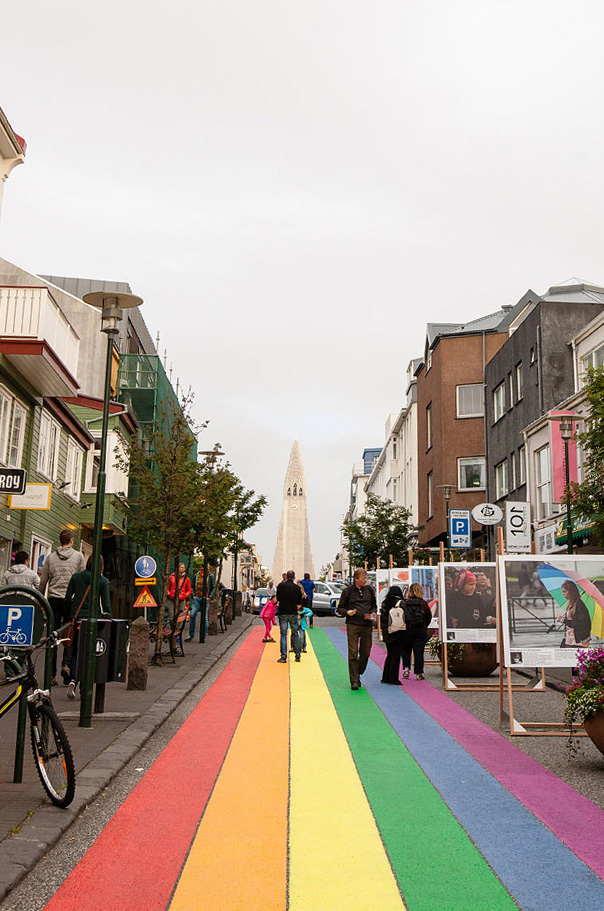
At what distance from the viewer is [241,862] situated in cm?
539

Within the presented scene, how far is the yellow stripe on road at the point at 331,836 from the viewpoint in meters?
4.83

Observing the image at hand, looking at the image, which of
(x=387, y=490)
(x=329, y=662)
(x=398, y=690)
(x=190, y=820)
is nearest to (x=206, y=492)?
(x=329, y=662)

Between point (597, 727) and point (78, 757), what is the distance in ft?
15.4

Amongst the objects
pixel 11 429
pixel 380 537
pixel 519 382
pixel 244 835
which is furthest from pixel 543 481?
pixel 244 835

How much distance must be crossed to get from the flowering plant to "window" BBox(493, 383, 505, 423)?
2653 cm

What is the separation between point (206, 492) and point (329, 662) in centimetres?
442

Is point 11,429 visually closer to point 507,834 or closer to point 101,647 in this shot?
point 101,647

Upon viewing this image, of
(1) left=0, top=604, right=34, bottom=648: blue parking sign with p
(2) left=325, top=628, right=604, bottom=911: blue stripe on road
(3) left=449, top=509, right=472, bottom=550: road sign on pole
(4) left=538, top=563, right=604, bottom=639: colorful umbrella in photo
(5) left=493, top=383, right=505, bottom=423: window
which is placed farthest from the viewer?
(5) left=493, top=383, right=505, bottom=423: window

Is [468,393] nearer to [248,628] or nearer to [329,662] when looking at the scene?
[248,628]

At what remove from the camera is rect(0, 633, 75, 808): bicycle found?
624 centimetres

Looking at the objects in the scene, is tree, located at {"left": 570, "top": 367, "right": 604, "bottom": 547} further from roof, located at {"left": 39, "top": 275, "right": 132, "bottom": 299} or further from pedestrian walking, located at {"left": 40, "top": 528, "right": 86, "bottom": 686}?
roof, located at {"left": 39, "top": 275, "right": 132, "bottom": 299}

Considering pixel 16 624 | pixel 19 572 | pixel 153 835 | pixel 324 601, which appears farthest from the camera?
pixel 324 601

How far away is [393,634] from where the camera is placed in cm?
1525

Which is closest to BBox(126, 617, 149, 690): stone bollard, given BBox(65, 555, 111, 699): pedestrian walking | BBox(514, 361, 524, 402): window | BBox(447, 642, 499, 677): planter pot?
BBox(65, 555, 111, 699): pedestrian walking
